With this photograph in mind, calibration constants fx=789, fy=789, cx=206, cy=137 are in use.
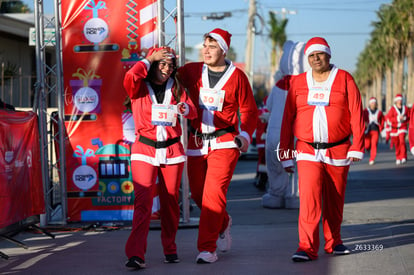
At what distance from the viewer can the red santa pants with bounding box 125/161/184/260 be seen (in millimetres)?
7293

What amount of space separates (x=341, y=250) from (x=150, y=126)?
2.27 meters

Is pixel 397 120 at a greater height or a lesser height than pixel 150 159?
lesser

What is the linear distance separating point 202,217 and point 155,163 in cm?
69

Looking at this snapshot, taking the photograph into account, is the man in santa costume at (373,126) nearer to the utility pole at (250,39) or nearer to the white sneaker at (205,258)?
the utility pole at (250,39)

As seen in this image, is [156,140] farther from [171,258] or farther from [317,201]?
[317,201]

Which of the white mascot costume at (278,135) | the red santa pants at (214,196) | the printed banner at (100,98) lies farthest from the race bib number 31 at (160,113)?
the white mascot costume at (278,135)

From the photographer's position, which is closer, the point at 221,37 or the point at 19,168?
the point at 221,37

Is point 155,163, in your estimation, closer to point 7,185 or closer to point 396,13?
point 7,185

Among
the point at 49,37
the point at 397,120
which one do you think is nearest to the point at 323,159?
the point at 49,37

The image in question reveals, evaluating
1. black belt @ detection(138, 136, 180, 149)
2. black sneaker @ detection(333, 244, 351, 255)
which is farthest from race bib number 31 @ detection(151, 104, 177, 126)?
black sneaker @ detection(333, 244, 351, 255)

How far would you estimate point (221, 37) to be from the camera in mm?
7742

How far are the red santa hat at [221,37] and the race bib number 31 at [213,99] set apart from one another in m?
0.45

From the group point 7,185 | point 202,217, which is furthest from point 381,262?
point 7,185

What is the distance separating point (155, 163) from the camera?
7488mm
